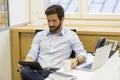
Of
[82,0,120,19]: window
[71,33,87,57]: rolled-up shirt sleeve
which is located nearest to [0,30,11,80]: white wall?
[71,33,87,57]: rolled-up shirt sleeve

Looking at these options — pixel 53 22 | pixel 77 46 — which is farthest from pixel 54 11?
pixel 77 46

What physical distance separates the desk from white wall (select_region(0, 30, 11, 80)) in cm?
146

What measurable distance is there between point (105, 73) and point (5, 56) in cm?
178

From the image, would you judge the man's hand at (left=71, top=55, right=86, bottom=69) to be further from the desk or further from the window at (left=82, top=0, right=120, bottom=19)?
the window at (left=82, top=0, right=120, bottom=19)

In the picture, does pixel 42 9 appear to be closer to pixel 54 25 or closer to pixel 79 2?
pixel 79 2

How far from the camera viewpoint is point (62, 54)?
8.30 feet

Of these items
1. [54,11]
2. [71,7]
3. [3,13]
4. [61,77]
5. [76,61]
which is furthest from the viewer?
[71,7]

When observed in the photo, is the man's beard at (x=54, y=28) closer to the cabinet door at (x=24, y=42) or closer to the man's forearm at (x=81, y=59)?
the man's forearm at (x=81, y=59)

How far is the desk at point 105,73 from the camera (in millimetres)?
1636

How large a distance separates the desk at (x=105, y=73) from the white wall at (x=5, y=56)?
146 centimetres

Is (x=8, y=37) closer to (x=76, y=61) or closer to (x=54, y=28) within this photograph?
(x=54, y=28)

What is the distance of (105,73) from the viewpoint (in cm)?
167

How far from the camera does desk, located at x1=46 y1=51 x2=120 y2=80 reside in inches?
64.4

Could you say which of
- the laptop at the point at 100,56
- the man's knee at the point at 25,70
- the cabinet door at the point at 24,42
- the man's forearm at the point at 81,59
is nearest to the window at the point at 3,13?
the cabinet door at the point at 24,42
